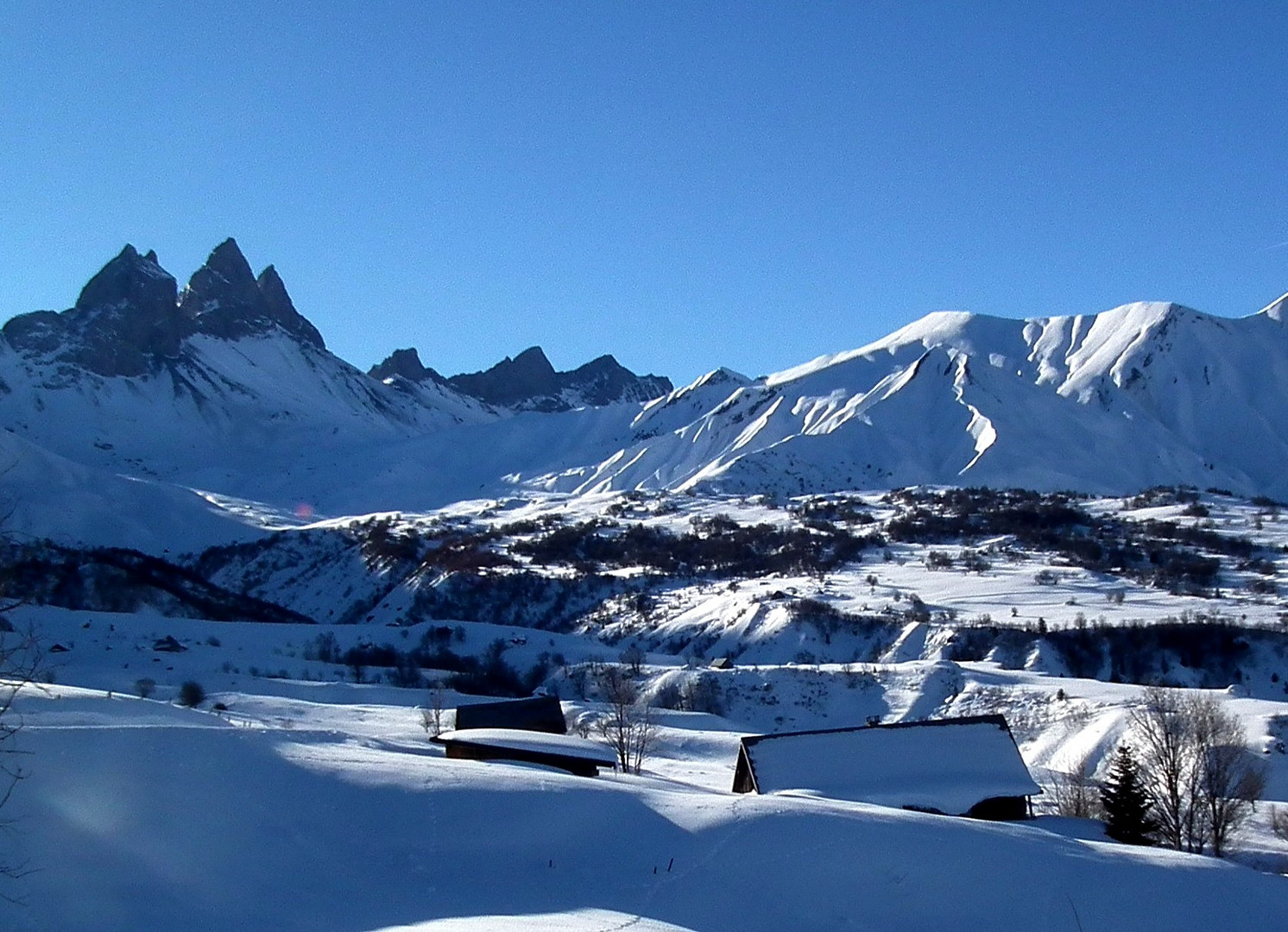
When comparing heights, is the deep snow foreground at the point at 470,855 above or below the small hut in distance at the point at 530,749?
above

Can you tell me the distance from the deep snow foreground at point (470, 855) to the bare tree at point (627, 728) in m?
17.9

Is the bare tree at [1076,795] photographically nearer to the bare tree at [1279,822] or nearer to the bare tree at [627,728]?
the bare tree at [1279,822]

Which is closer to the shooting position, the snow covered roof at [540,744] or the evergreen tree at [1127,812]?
the evergreen tree at [1127,812]

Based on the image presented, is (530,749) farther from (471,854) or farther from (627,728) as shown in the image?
(471,854)

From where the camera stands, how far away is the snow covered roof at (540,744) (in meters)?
32.3

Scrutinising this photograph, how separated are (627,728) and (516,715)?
223 inches

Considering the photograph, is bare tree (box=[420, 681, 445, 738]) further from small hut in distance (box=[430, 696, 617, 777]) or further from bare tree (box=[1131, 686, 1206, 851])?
bare tree (box=[1131, 686, 1206, 851])

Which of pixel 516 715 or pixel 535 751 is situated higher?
pixel 535 751

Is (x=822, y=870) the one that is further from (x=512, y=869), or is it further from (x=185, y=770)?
(x=185, y=770)

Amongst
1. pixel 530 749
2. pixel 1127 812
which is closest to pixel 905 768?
pixel 1127 812

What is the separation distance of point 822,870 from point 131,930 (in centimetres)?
1034

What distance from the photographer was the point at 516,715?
141 ft

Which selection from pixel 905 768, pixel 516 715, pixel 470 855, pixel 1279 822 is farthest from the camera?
pixel 516 715

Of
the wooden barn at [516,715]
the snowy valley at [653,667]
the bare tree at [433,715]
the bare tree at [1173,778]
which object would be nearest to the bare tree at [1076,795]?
the snowy valley at [653,667]
